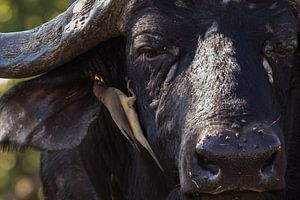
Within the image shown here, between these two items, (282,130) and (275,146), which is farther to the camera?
(282,130)

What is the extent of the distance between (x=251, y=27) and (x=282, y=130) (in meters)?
0.62

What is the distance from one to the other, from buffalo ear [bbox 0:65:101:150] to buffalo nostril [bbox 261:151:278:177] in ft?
5.36

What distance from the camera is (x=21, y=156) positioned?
44.9 feet

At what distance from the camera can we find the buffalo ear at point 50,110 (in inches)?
324

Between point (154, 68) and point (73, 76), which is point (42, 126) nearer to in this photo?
point (73, 76)

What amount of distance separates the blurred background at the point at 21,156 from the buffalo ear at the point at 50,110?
4.58 metres

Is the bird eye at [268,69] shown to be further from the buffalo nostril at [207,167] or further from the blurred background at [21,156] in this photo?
the blurred background at [21,156]

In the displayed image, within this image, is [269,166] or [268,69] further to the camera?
[268,69]

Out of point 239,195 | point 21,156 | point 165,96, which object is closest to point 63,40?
point 165,96

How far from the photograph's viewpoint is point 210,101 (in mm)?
7152

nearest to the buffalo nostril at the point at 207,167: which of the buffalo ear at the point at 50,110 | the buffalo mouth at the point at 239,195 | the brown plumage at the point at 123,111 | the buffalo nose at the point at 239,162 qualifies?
the buffalo nose at the point at 239,162

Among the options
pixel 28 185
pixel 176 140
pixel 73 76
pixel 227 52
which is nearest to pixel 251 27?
pixel 227 52

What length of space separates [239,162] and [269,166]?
188 mm

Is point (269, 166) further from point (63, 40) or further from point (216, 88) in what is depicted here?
point (63, 40)
